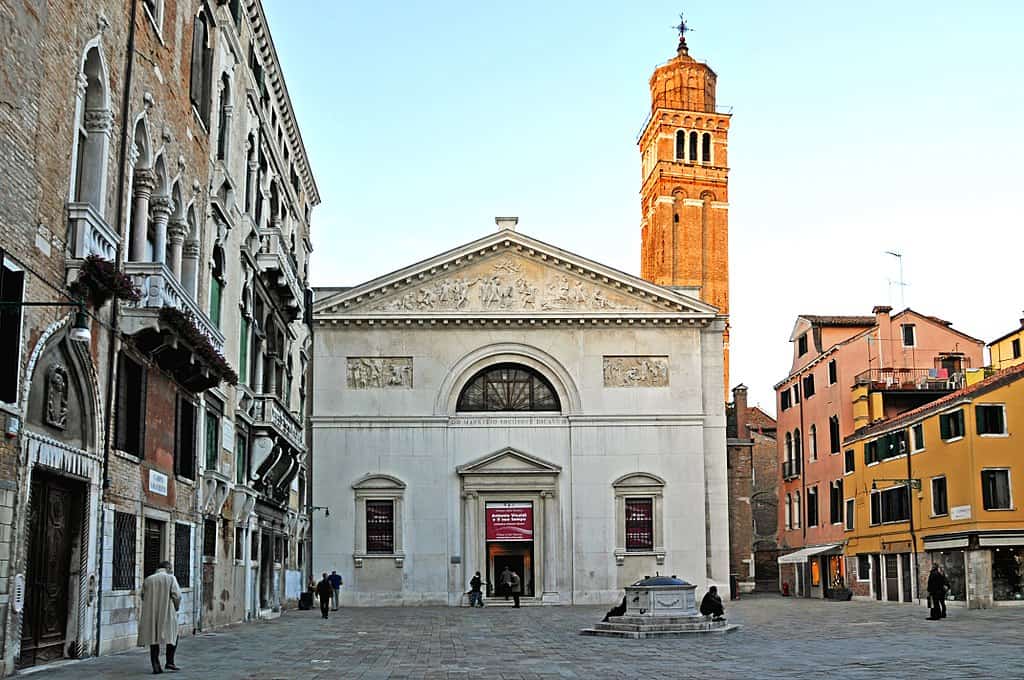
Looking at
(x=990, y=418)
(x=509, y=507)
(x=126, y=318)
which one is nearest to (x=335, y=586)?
(x=509, y=507)

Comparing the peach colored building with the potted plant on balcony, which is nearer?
the potted plant on balcony

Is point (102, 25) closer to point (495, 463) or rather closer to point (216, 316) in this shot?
point (216, 316)

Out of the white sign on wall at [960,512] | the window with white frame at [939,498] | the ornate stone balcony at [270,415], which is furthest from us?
the window with white frame at [939,498]

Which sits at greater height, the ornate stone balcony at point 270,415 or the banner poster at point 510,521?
the ornate stone balcony at point 270,415

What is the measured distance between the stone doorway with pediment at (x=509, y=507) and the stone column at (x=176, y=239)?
23.0 m

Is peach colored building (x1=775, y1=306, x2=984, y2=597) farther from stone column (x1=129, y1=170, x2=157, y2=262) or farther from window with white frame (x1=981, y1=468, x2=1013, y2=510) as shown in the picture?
stone column (x1=129, y1=170, x2=157, y2=262)

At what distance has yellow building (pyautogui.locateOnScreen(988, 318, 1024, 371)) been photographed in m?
41.8

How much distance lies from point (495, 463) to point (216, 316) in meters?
19.8

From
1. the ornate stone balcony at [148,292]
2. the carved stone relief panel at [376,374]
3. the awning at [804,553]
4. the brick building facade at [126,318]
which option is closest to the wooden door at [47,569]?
the brick building facade at [126,318]

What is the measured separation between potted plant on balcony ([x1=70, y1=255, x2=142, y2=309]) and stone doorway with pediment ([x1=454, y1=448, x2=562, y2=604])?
27.5 meters

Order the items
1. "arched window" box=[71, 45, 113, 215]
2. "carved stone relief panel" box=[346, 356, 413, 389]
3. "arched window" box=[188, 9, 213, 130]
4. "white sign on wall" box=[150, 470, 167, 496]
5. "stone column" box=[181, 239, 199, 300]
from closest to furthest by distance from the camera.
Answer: "arched window" box=[71, 45, 113, 215]
"white sign on wall" box=[150, 470, 167, 496]
"stone column" box=[181, 239, 199, 300]
"arched window" box=[188, 9, 213, 130]
"carved stone relief panel" box=[346, 356, 413, 389]

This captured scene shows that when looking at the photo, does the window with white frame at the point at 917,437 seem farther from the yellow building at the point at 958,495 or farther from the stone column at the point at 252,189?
the stone column at the point at 252,189

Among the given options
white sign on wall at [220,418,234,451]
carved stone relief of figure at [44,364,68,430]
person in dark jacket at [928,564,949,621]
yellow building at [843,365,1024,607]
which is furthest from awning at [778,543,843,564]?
carved stone relief of figure at [44,364,68,430]

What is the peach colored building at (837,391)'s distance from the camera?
44281 millimetres
